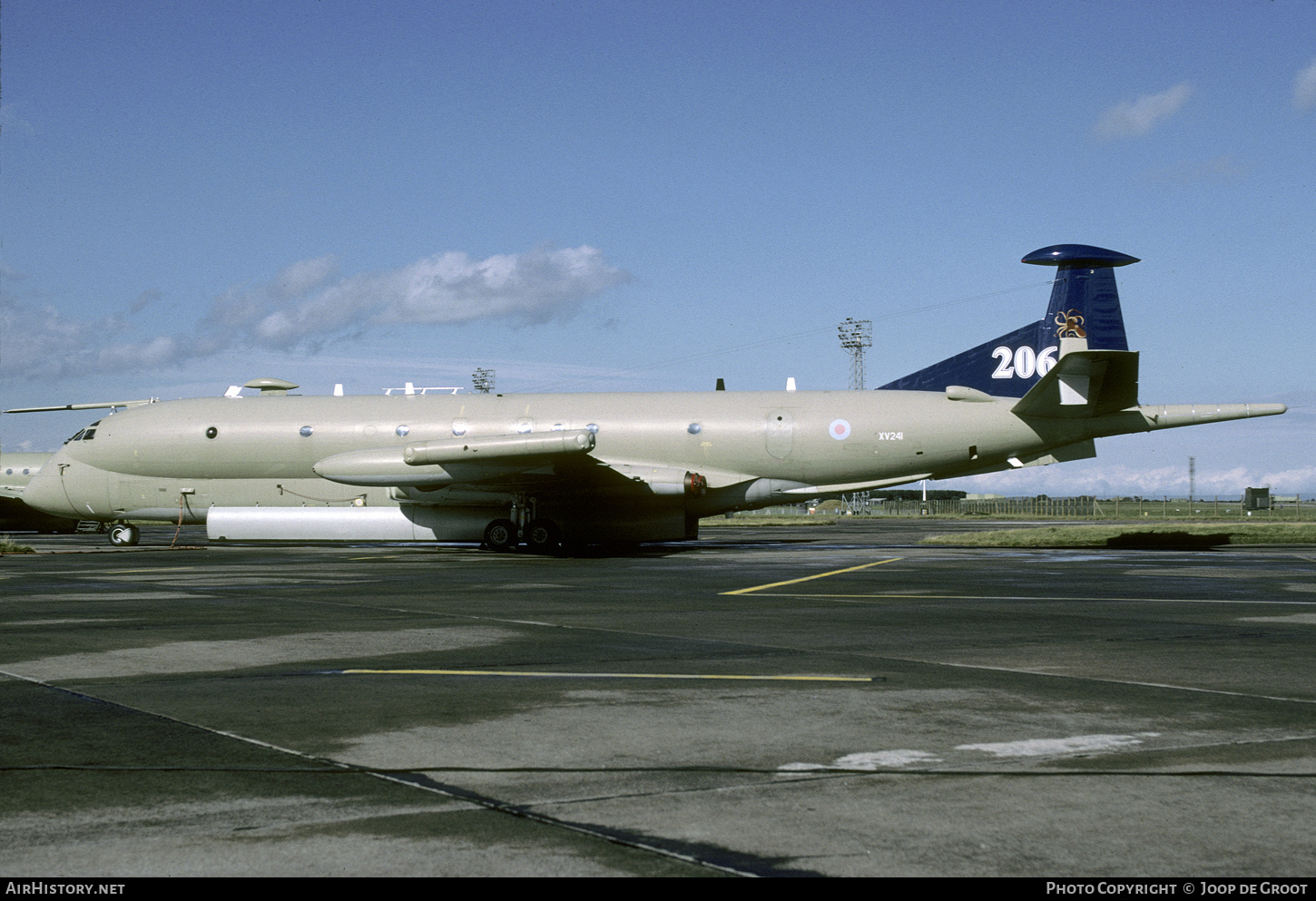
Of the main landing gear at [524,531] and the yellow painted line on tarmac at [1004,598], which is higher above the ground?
the main landing gear at [524,531]

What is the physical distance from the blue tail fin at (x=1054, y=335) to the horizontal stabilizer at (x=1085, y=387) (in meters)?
2.18

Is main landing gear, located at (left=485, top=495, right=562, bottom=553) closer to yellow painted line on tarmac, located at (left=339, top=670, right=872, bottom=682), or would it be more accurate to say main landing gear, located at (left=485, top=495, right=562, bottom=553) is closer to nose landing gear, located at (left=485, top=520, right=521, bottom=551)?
nose landing gear, located at (left=485, top=520, right=521, bottom=551)

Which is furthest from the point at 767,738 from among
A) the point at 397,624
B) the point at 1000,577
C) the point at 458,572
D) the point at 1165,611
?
the point at 458,572

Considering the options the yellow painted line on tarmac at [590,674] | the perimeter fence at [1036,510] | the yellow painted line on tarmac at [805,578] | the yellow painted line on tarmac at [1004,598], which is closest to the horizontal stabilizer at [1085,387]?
the yellow painted line on tarmac at [805,578]

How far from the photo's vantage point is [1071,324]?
90.8ft

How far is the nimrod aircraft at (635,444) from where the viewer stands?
85.9 feet

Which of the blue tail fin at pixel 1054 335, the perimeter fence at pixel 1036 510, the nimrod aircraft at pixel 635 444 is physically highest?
the blue tail fin at pixel 1054 335

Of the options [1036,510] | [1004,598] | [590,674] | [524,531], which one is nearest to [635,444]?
[524,531]

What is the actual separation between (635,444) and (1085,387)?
11.2 m

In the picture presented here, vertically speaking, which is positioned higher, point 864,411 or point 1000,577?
point 864,411

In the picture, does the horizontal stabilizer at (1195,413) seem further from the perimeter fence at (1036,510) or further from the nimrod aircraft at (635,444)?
the perimeter fence at (1036,510)

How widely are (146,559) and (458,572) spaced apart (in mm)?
9466
